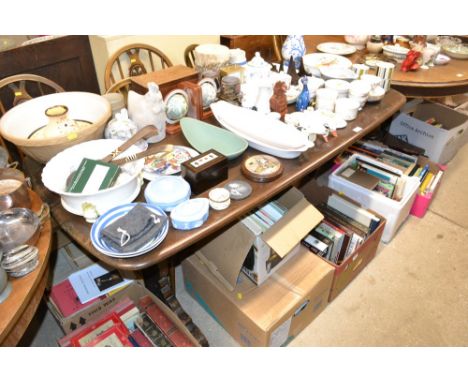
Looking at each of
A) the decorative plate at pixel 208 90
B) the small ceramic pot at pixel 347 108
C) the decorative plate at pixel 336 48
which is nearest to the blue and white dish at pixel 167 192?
the decorative plate at pixel 208 90

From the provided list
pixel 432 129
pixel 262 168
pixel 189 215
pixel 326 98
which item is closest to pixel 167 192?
pixel 189 215

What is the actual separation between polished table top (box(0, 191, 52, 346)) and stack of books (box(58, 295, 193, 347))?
42cm

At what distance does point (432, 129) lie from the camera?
8.30ft

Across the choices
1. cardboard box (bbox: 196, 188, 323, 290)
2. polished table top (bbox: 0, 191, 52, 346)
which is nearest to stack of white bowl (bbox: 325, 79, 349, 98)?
cardboard box (bbox: 196, 188, 323, 290)

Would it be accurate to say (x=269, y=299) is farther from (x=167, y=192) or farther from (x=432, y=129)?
(x=432, y=129)

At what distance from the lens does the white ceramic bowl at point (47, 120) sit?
3.71 feet

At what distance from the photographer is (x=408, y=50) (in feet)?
7.30

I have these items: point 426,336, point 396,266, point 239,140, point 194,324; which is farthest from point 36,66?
point 426,336

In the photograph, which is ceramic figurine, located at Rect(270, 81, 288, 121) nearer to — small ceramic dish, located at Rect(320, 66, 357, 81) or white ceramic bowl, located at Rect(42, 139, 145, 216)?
small ceramic dish, located at Rect(320, 66, 357, 81)

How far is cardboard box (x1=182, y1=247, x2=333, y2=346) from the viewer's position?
141cm

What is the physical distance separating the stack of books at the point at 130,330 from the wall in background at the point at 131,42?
1.82 m

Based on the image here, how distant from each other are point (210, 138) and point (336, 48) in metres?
1.38

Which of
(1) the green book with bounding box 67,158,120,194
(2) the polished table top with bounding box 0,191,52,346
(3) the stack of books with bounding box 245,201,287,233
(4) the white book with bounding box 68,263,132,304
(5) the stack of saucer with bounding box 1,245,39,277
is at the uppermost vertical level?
(1) the green book with bounding box 67,158,120,194

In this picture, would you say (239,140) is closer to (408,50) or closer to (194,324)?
(194,324)
